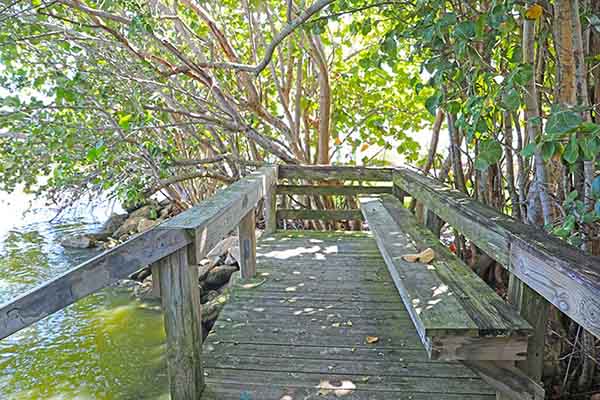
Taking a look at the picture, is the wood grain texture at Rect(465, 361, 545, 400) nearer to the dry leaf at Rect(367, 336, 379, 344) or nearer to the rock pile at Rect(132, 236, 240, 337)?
the dry leaf at Rect(367, 336, 379, 344)

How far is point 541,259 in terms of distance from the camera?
1.55 metres

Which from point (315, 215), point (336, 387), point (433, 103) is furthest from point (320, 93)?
point (336, 387)

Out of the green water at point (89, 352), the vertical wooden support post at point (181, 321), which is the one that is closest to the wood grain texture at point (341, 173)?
the green water at point (89, 352)

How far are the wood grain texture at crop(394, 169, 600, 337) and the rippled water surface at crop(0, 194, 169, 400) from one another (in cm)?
327

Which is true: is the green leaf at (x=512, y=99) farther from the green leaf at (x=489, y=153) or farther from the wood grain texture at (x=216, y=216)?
the wood grain texture at (x=216, y=216)

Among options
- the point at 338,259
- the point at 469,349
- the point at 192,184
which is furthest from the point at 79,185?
the point at 469,349

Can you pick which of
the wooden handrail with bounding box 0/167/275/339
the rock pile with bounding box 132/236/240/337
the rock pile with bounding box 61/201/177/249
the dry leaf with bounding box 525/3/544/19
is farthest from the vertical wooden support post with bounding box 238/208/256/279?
the rock pile with bounding box 61/201/177/249

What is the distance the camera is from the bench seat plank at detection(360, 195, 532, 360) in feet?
5.34

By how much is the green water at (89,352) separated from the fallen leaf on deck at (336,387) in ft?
8.28

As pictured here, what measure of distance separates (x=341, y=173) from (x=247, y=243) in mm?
1787

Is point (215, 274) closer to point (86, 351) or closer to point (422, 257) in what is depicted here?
point (86, 351)

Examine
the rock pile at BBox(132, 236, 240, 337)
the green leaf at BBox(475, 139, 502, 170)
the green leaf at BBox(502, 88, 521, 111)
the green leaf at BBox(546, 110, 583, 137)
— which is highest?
the green leaf at BBox(502, 88, 521, 111)

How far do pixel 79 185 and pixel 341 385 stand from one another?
494cm

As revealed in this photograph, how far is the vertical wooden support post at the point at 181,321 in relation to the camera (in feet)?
6.19
